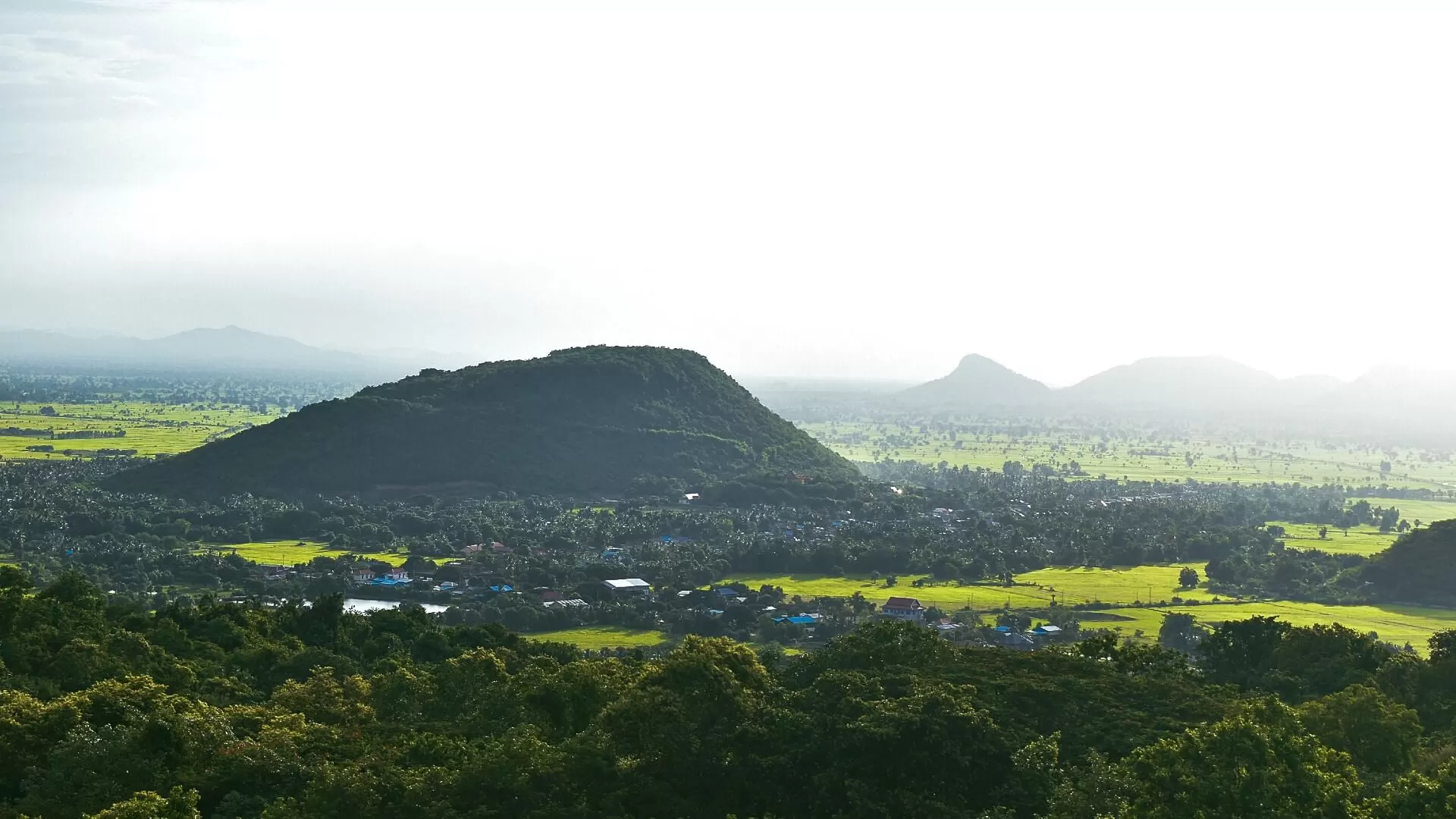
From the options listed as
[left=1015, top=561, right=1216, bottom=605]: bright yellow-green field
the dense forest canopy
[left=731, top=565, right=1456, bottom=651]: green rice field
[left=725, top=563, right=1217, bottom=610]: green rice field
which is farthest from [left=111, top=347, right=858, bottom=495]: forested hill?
the dense forest canopy

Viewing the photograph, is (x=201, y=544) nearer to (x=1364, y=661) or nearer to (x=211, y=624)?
(x=211, y=624)

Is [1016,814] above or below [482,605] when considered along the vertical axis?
above

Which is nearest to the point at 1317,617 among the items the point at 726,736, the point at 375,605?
the point at 375,605

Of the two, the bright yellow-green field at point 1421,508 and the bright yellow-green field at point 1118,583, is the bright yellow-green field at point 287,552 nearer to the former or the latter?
the bright yellow-green field at point 1118,583

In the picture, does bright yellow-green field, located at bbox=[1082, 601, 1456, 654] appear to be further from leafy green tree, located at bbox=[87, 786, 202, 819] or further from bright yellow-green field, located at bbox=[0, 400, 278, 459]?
bright yellow-green field, located at bbox=[0, 400, 278, 459]

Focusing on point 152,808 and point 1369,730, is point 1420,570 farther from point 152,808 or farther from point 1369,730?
point 152,808

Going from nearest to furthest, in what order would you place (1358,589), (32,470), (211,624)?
(211,624) → (1358,589) → (32,470)

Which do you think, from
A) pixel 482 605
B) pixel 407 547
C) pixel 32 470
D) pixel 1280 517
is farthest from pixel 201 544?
pixel 1280 517
